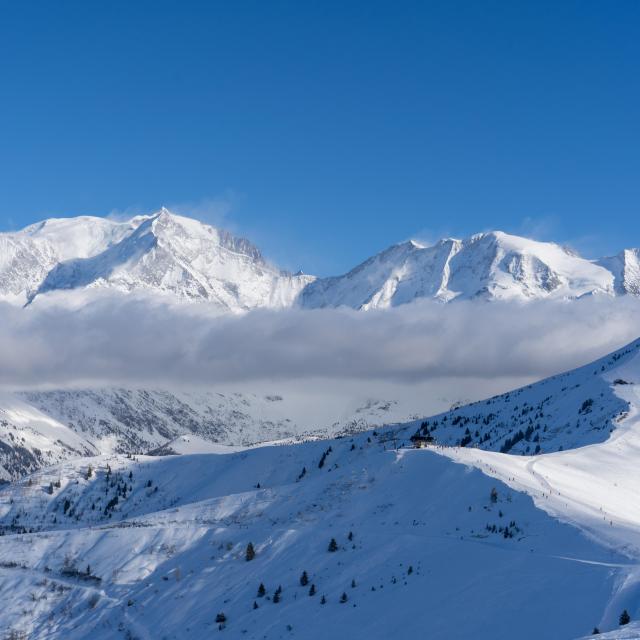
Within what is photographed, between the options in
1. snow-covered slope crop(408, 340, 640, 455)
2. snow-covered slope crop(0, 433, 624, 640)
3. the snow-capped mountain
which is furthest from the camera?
snow-covered slope crop(408, 340, 640, 455)

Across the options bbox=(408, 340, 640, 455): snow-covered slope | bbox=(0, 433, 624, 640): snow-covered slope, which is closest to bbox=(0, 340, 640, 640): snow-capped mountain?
bbox=(0, 433, 624, 640): snow-covered slope

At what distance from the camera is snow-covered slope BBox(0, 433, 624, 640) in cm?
4388

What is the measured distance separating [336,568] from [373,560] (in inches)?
110

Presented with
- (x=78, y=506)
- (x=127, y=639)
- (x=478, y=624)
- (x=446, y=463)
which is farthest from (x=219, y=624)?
(x=78, y=506)

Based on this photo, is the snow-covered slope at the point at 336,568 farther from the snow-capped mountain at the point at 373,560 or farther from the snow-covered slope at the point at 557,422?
the snow-covered slope at the point at 557,422

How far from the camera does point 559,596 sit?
41.7m

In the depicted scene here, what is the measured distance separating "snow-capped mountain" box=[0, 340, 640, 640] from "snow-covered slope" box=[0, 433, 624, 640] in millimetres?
156

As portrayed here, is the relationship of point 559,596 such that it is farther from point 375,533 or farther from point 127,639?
point 127,639

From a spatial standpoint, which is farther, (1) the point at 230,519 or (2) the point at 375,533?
(1) the point at 230,519

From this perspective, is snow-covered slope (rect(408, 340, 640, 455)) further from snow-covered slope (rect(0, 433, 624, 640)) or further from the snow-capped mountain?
snow-covered slope (rect(0, 433, 624, 640))

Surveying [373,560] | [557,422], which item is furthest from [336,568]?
[557,422]

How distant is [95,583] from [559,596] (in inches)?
1569

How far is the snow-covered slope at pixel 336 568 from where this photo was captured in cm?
4388

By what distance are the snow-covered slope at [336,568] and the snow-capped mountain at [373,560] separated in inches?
6.1
